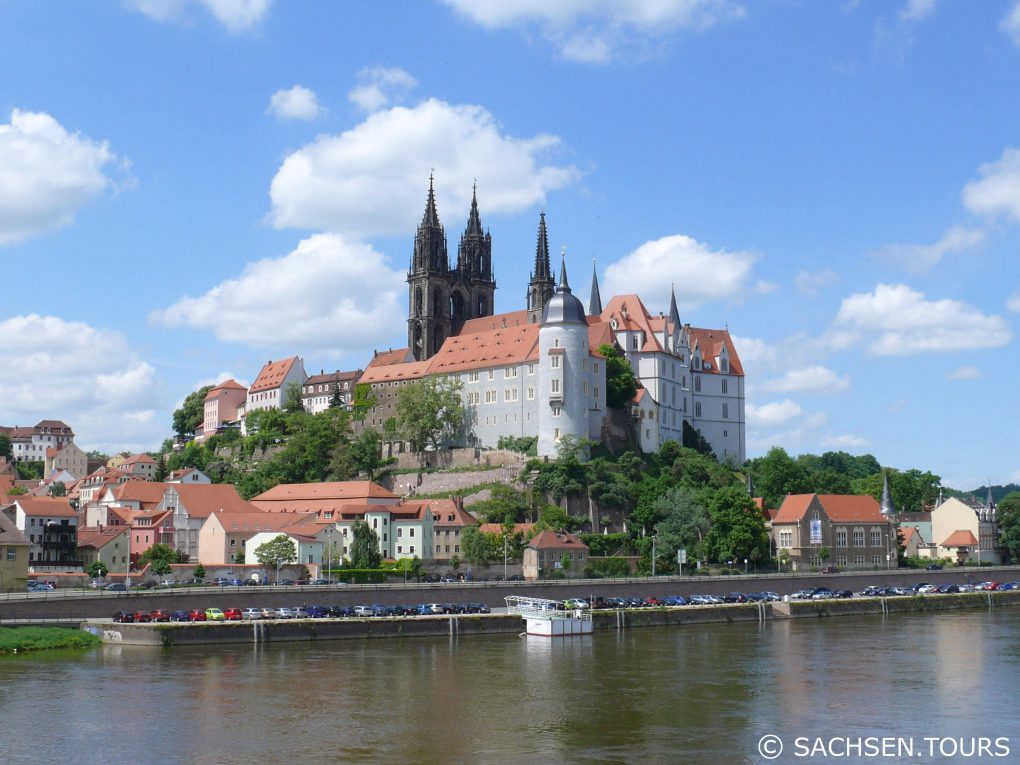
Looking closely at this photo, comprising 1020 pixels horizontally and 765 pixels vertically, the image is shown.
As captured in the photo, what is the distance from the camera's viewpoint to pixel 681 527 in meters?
95.9

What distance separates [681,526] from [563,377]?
20.9 m

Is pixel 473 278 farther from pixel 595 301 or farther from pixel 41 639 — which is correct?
pixel 41 639

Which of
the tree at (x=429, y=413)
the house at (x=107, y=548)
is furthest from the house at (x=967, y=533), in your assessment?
the house at (x=107, y=548)

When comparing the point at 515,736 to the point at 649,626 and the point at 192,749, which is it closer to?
the point at 192,749

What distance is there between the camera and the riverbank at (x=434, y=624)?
6072 cm

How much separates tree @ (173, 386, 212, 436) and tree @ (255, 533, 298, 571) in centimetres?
8977

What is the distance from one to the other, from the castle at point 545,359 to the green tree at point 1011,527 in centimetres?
2653

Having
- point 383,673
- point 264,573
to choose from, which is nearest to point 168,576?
point 264,573

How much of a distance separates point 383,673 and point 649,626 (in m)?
25.2

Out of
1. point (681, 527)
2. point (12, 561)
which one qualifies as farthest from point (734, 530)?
point (12, 561)

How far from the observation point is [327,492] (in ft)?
340

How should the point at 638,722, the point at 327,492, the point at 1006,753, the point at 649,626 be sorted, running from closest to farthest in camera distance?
the point at 1006,753 < the point at 638,722 < the point at 649,626 < the point at 327,492

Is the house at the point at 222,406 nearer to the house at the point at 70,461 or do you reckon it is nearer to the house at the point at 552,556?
the house at the point at 70,461

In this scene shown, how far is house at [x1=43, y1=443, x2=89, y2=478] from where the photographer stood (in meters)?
178
